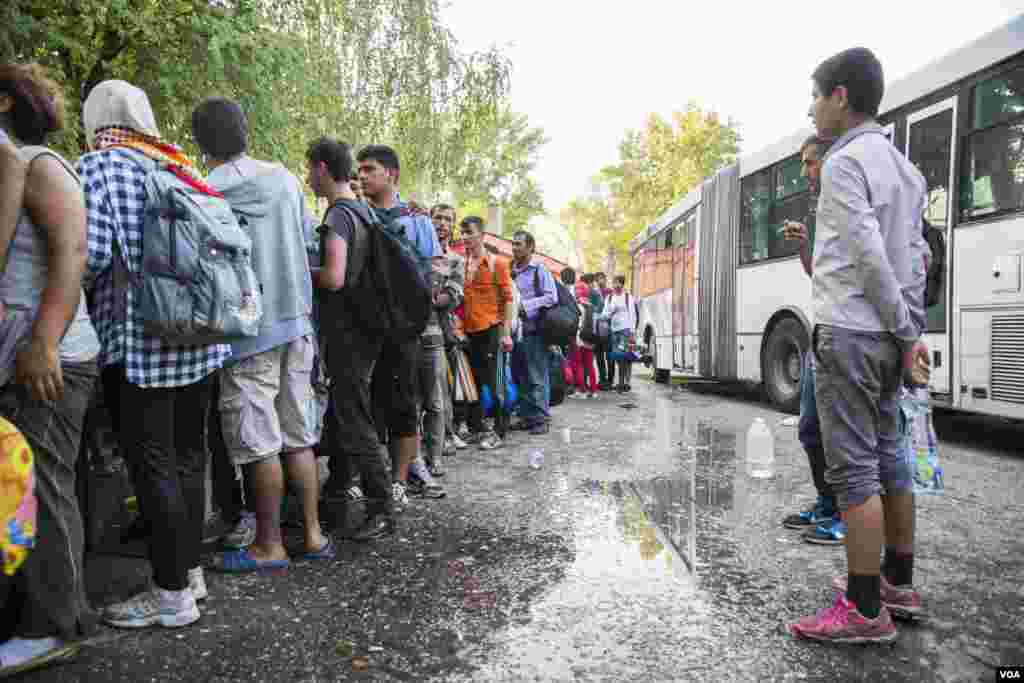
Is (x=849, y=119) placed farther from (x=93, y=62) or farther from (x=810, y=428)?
(x=93, y=62)

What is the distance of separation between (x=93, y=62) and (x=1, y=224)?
7.72 metres

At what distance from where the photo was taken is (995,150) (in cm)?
655

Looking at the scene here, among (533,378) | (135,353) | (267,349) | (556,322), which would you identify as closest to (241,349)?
(267,349)

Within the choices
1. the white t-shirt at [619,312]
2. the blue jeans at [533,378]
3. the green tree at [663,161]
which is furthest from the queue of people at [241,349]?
the green tree at [663,161]

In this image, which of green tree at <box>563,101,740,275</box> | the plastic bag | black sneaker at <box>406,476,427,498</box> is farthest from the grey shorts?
green tree at <box>563,101,740,275</box>

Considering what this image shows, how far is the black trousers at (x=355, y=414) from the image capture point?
388cm

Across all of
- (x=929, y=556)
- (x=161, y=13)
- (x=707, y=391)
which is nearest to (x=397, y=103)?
(x=161, y=13)

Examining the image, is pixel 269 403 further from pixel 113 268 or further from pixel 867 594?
pixel 867 594

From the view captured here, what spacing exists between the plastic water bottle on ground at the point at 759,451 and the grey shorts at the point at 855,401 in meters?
3.14

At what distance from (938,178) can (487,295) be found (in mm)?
4426

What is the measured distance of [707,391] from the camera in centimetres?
1380

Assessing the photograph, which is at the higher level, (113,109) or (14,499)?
(113,109)

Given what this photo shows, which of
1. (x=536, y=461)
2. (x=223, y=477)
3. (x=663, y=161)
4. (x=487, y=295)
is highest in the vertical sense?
(x=663, y=161)

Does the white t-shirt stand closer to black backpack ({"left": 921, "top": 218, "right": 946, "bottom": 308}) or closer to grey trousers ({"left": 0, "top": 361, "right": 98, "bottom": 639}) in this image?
black backpack ({"left": 921, "top": 218, "right": 946, "bottom": 308})
